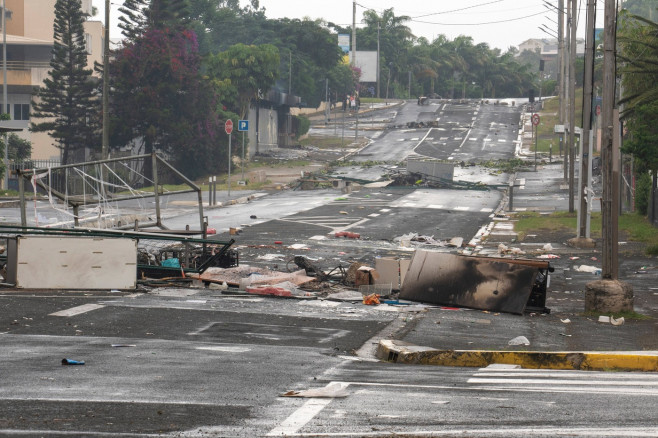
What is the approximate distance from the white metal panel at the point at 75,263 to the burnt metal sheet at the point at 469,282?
202 inches

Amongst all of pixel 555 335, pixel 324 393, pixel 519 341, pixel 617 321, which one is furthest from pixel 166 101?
pixel 324 393

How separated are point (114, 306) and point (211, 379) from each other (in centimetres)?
636

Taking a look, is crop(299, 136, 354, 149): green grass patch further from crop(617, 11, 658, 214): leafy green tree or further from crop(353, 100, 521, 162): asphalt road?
crop(617, 11, 658, 214): leafy green tree

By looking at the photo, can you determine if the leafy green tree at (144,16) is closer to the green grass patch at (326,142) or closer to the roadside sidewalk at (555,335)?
the green grass patch at (326,142)

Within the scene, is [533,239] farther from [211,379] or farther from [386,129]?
[386,129]

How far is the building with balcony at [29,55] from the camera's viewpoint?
7344 centimetres

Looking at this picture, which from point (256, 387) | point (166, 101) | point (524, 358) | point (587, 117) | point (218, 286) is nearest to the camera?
point (256, 387)

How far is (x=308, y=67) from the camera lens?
361 feet

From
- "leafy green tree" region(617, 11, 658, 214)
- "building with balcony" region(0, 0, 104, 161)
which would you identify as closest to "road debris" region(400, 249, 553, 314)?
"leafy green tree" region(617, 11, 658, 214)

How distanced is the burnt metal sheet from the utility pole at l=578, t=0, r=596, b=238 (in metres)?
10.4

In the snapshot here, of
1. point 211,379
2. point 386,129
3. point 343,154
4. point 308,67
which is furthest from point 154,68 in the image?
point 211,379

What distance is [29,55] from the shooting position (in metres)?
77.9

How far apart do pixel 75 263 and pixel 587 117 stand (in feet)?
52.1

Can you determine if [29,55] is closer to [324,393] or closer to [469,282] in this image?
[469,282]
